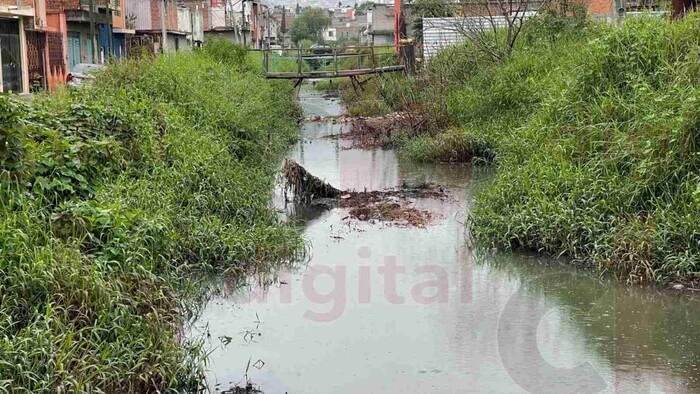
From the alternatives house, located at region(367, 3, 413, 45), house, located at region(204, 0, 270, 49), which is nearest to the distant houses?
house, located at region(204, 0, 270, 49)

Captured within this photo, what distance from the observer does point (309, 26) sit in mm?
100312

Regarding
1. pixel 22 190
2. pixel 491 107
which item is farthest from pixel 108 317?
pixel 491 107

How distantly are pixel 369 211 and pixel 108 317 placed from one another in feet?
20.7

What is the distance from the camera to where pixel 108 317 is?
5.58 meters

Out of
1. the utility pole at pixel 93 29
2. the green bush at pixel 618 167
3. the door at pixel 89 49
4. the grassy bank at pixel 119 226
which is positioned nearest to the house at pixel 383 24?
the door at pixel 89 49

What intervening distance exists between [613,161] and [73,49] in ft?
89.0

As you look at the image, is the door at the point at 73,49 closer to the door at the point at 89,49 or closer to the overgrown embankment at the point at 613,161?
the door at the point at 89,49

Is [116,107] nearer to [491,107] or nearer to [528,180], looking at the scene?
[528,180]

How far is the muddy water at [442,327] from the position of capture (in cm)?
598

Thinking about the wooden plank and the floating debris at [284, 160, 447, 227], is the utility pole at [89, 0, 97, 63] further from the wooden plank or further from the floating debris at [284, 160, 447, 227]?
the floating debris at [284, 160, 447, 227]

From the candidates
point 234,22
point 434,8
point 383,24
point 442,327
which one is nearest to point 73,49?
point 434,8

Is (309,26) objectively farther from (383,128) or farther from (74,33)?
(383,128)

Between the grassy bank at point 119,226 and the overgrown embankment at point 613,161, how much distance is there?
9.30ft

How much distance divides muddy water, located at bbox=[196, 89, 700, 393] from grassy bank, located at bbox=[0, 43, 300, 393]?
0.54 meters
